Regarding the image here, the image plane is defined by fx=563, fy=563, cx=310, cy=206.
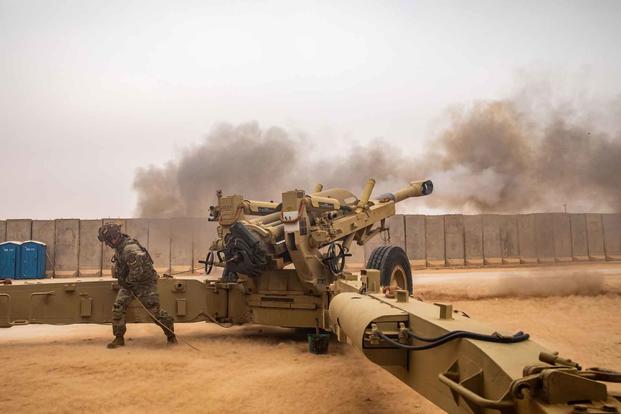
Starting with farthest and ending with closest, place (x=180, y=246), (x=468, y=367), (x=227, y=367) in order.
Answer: (x=180, y=246), (x=227, y=367), (x=468, y=367)

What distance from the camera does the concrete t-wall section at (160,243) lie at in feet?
61.5

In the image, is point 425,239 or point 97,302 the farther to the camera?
point 425,239

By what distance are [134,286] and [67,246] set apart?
12466 mm

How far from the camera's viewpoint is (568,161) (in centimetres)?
1541

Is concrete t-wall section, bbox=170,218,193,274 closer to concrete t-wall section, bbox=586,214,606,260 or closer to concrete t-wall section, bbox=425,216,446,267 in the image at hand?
concrete t-wall section, bbox=425,216,446,267

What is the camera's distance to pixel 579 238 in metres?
20.7

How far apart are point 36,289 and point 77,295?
1.78 ft

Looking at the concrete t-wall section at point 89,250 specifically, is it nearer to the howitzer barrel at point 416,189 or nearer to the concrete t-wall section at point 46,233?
the concrete t-wall section at point 46,233

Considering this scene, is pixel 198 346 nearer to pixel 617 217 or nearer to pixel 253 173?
pixel 253 173

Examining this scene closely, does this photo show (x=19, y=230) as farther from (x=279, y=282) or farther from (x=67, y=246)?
(x=279, y=282)

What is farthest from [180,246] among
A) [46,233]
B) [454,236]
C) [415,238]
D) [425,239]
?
[454,236]

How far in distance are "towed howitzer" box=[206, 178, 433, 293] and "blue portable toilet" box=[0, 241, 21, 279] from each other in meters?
12.0

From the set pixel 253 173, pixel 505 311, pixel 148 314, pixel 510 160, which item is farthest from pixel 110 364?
pixel 253 173

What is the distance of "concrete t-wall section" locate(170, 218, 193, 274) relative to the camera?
61.6ft
